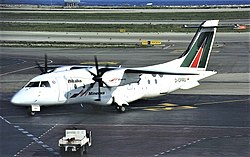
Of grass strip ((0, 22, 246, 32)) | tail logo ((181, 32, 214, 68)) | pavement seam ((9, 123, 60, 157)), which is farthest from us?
grass strip ((0, 22, 246, 32))

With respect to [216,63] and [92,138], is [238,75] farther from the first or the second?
[92,138]

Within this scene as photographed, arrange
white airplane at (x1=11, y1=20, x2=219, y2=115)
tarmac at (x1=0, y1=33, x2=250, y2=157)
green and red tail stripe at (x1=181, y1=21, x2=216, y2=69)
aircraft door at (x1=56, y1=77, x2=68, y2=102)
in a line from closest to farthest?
tarmac at (x1=0, y1=33, x2=250, y2=157), white airplane at (x1=11, y1=20, x2=219, y2=115), aircraft door at (x1=56, y1=77, x2=68, y2=102), green and red tail stripe at (x1=181, y1=21, x2=216, y2=69)

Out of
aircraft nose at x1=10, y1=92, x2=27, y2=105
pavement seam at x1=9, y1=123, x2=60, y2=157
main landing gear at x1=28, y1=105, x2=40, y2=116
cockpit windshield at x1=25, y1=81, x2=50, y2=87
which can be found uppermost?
cockpit windshield at x1=25, y1=81, x2=50, y2=87

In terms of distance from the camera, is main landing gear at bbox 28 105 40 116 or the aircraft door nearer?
main landing gear at bbox 28 105 40 116

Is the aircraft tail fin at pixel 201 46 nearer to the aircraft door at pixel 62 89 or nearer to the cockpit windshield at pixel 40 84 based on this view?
A: the aircraft door at pixel 62 89

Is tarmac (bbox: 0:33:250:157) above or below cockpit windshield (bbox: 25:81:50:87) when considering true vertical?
below

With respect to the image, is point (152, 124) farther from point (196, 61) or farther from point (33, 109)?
point (196, 61)

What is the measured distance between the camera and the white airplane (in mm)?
40969

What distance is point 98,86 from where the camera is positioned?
1649 inches

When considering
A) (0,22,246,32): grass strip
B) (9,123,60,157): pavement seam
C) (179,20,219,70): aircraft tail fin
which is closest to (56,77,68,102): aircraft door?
(9,123,60,157): pavement seam

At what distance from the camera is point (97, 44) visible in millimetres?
93438

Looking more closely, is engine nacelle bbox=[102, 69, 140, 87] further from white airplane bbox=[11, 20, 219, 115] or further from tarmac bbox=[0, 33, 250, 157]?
Answer: tarmac bbox=[0, 33, 250, 157]

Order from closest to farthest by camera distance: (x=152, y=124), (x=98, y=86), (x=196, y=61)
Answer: (x=152, y=124)
(x=98, y=86)
(x=196, y=61)

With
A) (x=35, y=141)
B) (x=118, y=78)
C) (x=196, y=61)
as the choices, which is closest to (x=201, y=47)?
(x=196, y=61)
